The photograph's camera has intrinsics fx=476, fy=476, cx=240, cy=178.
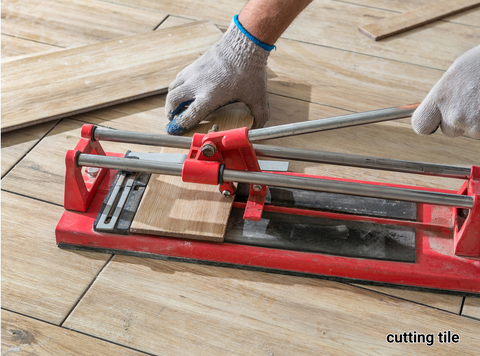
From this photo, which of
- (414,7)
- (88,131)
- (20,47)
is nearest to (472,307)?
(88,131)

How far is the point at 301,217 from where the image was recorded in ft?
3.37

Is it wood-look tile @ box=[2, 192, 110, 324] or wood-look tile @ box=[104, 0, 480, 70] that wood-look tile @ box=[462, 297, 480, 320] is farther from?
wood-look tile @ box=[104, 0, 480, 70]

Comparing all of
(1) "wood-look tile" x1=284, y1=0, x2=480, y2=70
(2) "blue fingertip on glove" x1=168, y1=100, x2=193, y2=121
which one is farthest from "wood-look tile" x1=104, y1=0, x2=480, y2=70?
(2) "blue fingertip on glove" x1=168, y1=100, x2=193, y2=121

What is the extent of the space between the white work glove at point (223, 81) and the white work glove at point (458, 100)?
486 mm

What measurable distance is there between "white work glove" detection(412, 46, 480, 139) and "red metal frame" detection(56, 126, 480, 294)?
16 centimetres

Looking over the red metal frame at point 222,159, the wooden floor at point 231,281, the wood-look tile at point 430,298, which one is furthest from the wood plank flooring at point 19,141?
the wood-look tile at point 430,298

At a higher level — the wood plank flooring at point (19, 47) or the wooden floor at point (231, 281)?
the wood plank flooring at point (19, 47)

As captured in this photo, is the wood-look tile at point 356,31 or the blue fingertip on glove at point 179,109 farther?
the wood-look tile at point 356,31

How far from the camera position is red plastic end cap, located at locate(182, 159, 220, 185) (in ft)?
3.07

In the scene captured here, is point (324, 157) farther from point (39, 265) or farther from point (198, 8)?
point (198, 8)

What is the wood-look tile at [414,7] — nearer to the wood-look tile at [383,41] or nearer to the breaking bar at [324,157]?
the wood-look tile at [383,41]

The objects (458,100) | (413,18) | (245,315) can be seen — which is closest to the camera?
(458,100)

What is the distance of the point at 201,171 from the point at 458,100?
0.48m

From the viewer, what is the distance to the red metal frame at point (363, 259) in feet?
3.07
